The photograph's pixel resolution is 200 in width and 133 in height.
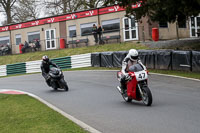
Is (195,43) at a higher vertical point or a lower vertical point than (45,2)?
lower

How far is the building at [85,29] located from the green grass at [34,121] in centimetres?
2132

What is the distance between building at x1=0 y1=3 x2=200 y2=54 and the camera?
33000 mm

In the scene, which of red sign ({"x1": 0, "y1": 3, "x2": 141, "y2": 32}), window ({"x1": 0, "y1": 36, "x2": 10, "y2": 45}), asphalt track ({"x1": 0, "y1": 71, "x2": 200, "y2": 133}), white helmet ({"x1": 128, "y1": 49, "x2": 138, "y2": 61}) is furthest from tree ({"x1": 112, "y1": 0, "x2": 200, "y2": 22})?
window ({"x1": 0, "y1": 36, "x2": 10, "y2": 45})

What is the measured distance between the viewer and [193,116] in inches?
317

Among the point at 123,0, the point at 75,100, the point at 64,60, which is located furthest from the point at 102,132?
the point at 64,60

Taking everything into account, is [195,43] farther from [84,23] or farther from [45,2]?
[45,2]

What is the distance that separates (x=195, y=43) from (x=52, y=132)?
774 inches

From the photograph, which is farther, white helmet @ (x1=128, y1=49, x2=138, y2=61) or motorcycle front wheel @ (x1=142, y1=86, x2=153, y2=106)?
white helmet @ (x1=128, y1=49, x2=138, y2=61)

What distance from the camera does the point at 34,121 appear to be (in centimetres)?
820

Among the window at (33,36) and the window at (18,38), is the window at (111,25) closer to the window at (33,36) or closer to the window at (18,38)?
the window at (33,36)

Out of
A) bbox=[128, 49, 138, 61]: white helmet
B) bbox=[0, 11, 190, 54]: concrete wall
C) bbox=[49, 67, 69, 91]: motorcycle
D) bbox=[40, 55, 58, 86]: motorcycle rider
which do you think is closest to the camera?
bbox=[128, 49, 138, 61]: white helmet

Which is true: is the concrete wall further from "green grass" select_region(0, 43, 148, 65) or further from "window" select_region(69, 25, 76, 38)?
"green grass" select_region(0, 43, 148, 65)

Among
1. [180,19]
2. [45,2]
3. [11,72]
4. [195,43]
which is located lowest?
[11,72]

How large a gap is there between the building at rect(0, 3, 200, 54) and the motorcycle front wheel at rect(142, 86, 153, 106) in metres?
20.3
